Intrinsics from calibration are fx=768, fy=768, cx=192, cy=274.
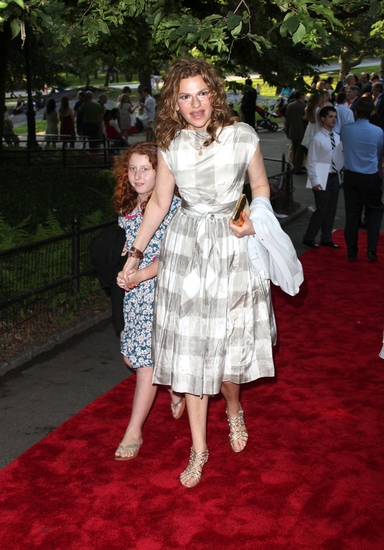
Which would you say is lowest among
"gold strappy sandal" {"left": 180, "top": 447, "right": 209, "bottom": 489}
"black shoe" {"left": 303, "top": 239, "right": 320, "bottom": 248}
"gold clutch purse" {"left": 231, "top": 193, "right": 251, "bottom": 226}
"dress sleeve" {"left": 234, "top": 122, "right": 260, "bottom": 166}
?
"black shoe" {"left": 303, "top": 239, "right": 320, "bottom": 248}

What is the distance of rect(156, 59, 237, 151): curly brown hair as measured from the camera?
443cm

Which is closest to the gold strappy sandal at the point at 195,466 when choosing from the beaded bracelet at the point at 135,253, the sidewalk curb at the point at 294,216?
the beaded bracelet at the point at 135,253

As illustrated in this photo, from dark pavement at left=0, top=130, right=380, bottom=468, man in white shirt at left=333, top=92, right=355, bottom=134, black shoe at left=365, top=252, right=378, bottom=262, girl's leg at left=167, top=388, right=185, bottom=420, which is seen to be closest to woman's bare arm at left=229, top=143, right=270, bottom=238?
girl's leg at left=167, top=388, right=185, bottom=420

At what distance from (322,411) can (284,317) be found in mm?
2487

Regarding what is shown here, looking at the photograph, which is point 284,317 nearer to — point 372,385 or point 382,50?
point 372,385

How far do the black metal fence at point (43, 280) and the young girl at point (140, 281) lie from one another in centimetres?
212

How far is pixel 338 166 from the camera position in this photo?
418 inches

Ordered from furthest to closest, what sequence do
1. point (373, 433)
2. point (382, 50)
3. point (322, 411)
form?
point (382, 50) → point (322, 411) → point (373, 433)

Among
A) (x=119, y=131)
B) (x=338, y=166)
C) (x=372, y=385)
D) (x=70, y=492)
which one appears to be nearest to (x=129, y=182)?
(x=70, y=492)

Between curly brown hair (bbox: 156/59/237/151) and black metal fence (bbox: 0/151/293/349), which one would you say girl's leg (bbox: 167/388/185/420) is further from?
black metal fence (bbox: 0/151/293/349)

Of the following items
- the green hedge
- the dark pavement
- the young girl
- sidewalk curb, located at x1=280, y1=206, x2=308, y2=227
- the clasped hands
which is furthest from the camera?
sidewalk curb, located at x1=280, y1=206, x2=308, y2=227

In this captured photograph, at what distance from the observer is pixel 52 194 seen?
1450cm

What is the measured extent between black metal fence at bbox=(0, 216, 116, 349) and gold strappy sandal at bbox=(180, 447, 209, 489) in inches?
113

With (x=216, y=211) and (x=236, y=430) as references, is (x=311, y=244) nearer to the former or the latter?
(x=236, y=430)
